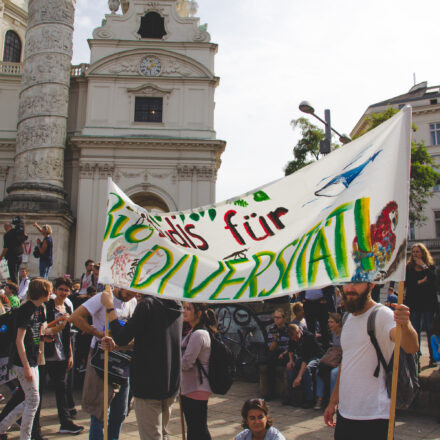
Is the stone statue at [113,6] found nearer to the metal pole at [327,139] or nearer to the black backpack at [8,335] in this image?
the metal pole at [327,139]

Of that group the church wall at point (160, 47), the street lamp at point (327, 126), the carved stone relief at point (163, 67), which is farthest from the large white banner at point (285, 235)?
the church wall at point (160, 47)

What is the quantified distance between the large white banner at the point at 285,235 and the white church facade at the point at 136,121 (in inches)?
926

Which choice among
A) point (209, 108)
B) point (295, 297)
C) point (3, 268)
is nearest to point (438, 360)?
point (295, 297)

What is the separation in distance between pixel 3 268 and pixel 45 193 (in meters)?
10.6

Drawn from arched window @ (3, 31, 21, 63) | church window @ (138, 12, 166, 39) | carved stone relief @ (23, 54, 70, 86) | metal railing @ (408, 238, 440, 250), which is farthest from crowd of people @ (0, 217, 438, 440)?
arched window @ (3, 31, 21, 63)

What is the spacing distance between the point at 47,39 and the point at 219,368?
2671 cm

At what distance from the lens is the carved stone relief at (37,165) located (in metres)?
26.0

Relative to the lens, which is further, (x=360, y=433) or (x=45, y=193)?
(x=45, y=193)

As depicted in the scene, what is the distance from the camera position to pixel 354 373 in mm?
3289

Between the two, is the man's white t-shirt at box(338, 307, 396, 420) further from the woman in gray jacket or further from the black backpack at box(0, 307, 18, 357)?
the black backpack at box(0, 307, 18, 357)

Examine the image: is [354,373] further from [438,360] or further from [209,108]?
[209,108]

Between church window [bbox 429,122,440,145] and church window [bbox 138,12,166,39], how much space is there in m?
25.7

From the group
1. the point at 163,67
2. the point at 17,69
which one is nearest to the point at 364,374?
the point at 163,67

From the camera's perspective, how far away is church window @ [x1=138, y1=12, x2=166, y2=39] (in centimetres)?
3111
